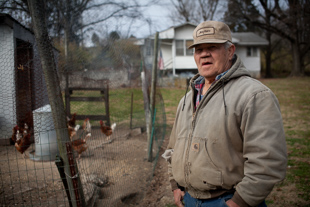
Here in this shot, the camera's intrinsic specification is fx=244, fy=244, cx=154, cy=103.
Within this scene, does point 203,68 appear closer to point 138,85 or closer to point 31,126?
point 31,126

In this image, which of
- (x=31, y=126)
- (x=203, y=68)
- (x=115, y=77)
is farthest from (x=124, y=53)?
(x=203, y=68)

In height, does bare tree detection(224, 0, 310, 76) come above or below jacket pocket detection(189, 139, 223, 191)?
above

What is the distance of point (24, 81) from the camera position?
3668 mm

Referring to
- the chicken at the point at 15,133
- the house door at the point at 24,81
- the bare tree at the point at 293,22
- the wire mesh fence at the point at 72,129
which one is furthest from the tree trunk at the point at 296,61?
the chicken at the point at 15,133

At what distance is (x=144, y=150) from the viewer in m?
5.57

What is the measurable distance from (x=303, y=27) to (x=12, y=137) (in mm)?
29142

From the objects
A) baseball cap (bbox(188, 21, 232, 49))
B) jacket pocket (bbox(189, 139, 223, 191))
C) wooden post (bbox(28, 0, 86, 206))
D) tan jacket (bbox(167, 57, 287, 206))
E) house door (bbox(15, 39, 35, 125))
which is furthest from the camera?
house door (bbox(15, 39, 35, 125))

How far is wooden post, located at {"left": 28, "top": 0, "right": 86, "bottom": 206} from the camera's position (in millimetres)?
2289

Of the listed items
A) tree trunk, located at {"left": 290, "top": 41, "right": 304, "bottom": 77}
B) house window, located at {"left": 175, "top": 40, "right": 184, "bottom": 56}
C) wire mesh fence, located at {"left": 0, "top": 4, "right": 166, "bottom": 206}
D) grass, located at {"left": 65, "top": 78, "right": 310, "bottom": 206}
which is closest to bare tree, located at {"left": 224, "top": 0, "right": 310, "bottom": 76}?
tree trunk, located at {"left": 290, "top": 41, "right": 304, "bottom": 77}

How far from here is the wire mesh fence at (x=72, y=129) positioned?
3135 millimetres

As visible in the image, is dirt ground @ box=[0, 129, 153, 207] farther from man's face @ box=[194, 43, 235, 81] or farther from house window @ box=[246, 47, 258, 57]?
house window @ box=[246, 47, 258, 57]

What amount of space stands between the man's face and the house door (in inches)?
98.2

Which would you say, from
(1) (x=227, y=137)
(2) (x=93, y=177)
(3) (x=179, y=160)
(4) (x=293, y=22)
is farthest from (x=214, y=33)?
(4) (x=293, y=22)

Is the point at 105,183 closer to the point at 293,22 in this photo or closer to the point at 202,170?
the point at 202,170
